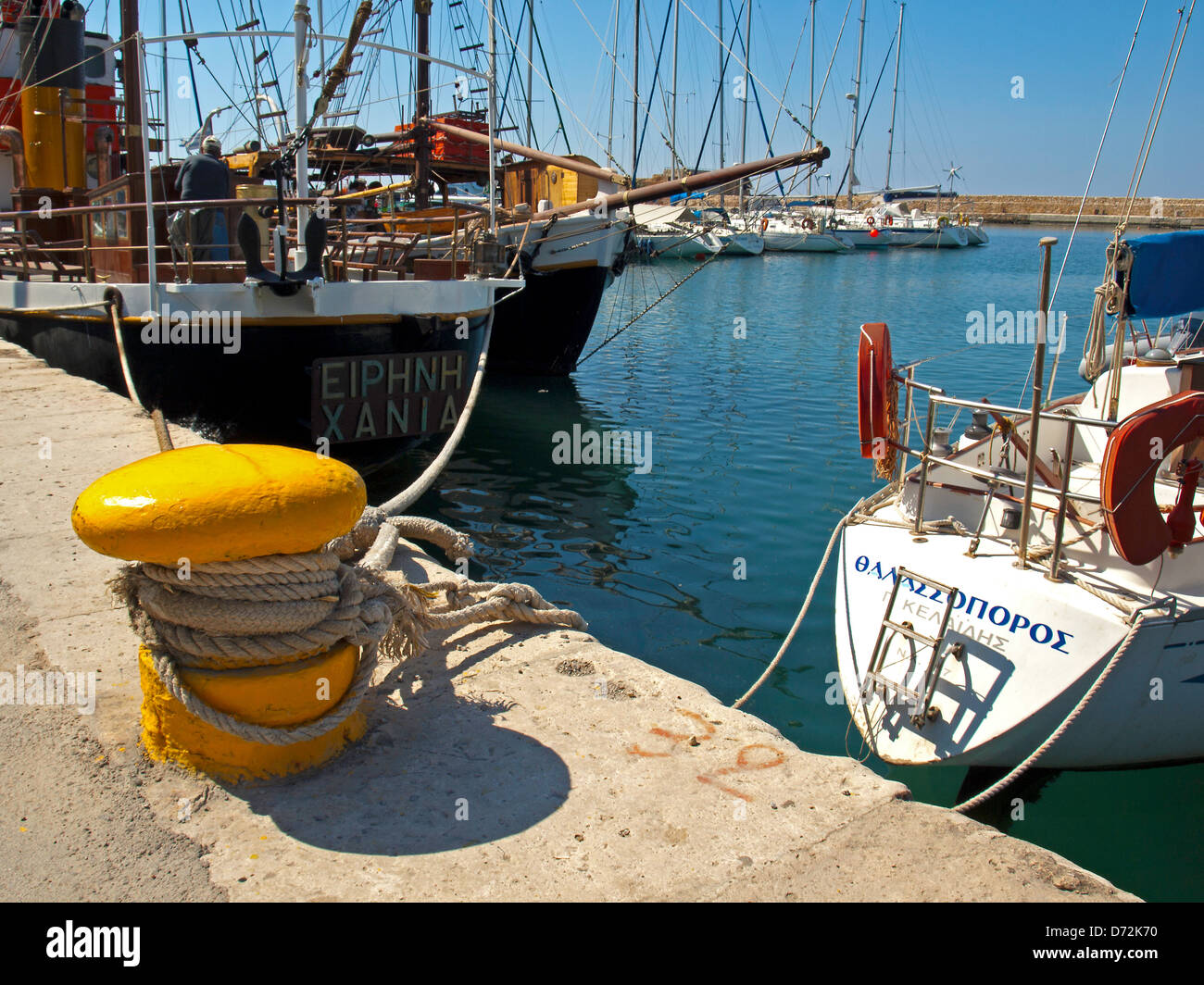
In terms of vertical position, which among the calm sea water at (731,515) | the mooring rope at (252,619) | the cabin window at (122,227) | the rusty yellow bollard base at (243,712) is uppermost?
the cabin window at (122,227)

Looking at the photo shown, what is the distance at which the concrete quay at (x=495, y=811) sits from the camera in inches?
96.8

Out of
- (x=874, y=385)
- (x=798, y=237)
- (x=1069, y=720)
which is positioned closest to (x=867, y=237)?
(x=798, y=237)

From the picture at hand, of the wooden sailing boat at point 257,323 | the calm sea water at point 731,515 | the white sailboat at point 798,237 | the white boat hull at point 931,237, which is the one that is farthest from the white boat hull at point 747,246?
the wooden sailing boat at point 257,323

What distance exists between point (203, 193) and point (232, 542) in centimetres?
827

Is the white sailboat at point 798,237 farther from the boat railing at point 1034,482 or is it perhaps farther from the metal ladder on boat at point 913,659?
the metal ladder on boat at point 913,659

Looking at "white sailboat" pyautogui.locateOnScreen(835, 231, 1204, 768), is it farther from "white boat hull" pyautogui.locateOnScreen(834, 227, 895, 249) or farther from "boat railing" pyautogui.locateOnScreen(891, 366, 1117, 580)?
"white boat hull" pyautogui.locateOnScreen(834, 227, 895, 249)

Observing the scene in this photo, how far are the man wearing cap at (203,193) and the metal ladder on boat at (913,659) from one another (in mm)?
7360

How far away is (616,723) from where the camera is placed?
3.33 metres

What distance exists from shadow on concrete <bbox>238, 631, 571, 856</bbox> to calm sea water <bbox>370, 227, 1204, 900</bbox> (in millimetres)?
3232

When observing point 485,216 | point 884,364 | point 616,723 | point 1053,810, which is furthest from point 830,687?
point 485,216

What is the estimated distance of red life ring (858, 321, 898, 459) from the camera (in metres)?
6.17

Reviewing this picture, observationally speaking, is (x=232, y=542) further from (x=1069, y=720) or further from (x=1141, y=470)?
(x=1141, y=470)

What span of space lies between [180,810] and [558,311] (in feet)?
55.4

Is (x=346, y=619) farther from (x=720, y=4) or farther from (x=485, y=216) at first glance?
(x=720, y=4)
